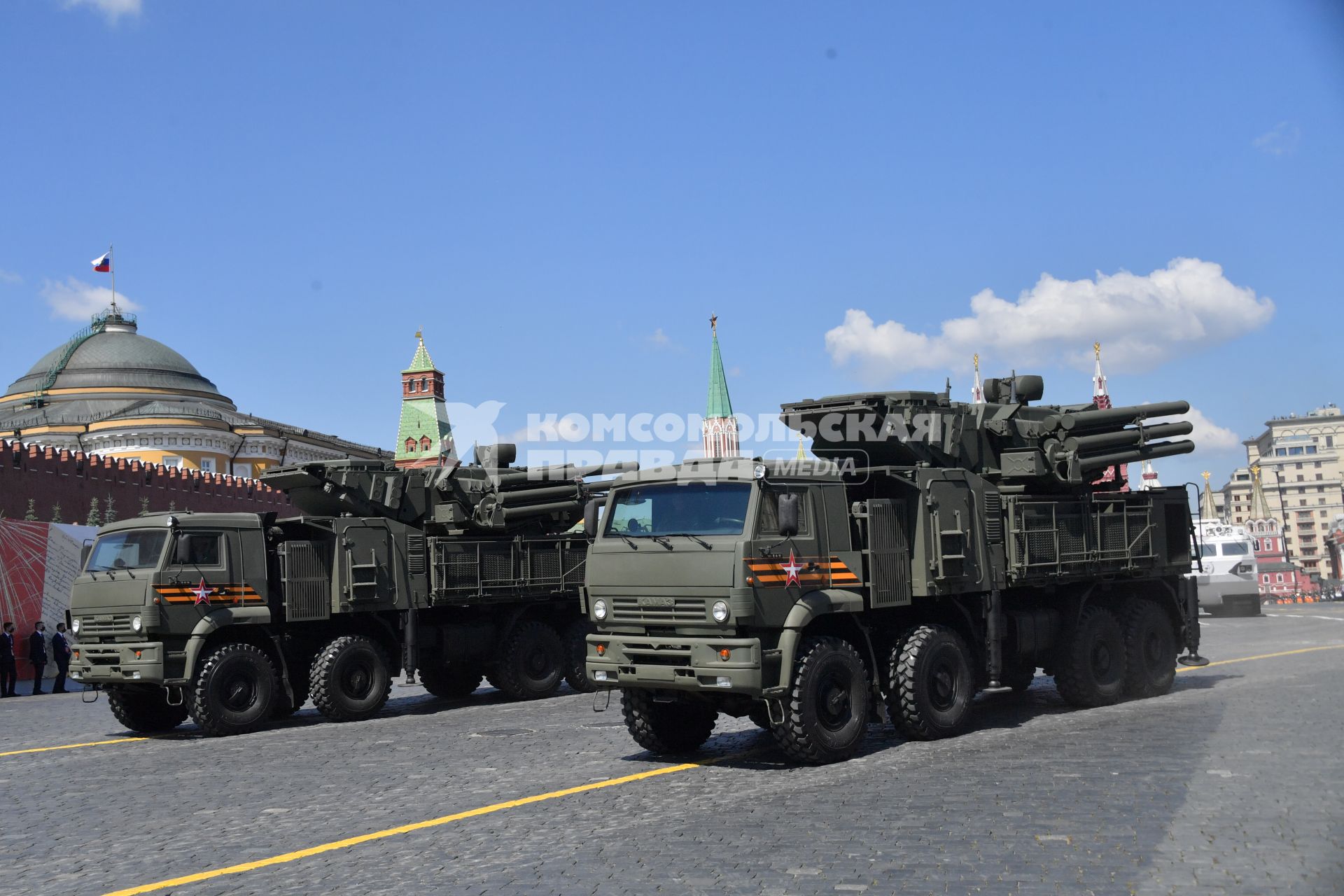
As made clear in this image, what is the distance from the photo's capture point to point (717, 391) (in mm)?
133125

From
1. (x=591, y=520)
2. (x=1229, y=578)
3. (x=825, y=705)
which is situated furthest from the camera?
(x=1229, y=578)

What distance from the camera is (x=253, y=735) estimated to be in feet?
47.2

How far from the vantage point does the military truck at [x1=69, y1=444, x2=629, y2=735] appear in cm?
1412

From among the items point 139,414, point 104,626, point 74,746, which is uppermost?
point 139,414

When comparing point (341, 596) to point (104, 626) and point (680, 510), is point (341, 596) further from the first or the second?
point (680, 510)

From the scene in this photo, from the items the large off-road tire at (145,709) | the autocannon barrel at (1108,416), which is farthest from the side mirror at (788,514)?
the large off-road tire at (145,709)

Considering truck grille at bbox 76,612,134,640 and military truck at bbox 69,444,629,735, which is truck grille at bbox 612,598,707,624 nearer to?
military truck at bbox 69,444,629,735

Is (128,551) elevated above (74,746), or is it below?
above

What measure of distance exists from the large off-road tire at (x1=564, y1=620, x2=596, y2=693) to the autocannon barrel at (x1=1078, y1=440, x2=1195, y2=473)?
782 cm

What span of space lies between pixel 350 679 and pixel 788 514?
8.09 meters

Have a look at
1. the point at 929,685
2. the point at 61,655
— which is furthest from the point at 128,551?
the point at 61,655

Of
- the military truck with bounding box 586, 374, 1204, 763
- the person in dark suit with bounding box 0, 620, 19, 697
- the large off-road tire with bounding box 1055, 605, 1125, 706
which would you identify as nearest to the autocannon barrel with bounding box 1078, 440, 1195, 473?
the military truck with bounding box 586, 374, 1204, 763

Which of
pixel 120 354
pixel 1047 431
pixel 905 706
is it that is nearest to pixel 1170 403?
pixel 1047 431

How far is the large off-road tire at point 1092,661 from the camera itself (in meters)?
13.2
